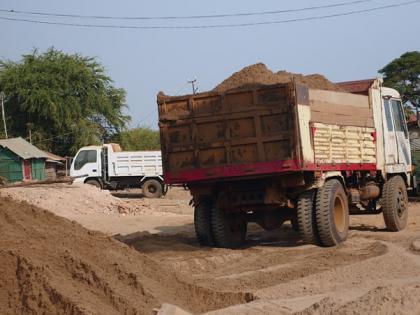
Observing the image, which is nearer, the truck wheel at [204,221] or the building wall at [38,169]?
the truck wheel at [204,221]

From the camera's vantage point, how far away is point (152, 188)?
3281 centimetres

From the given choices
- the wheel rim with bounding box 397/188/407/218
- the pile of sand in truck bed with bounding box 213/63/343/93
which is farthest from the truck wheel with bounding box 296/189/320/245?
the wheel rim with bounding box 397/188/407/218

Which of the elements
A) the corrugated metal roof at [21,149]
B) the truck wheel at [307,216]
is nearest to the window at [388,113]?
the truck wheel at [307,216]

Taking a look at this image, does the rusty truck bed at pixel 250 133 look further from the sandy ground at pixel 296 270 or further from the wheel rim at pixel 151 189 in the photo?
the wheel rim at pixel 151 189

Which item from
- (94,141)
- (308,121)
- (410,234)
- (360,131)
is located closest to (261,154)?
(308,121)

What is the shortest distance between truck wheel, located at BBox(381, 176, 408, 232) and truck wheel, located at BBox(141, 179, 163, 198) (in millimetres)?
19178

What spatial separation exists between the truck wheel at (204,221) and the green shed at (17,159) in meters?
32.5

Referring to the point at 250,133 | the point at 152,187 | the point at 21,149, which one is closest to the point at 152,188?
the point at 152,187

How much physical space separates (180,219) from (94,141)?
112 ft

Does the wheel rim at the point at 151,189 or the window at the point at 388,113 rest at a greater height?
the window at the point at 388,113

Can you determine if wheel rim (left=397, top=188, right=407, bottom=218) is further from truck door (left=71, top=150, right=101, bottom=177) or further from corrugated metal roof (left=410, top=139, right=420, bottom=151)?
truck door (left=71, top=150, right=101, bottom=177)

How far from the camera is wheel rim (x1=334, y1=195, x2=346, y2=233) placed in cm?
1233

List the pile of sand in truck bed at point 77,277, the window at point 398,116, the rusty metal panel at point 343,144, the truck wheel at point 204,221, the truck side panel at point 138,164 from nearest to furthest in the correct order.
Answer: the pile of sand in truck bed at point 77,277
the rusty metal panel at point 343,144
the truck wheel at point 204,221
the window at point 398,116
the truck side panel at point 138,164

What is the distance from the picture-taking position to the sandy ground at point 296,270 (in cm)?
640
